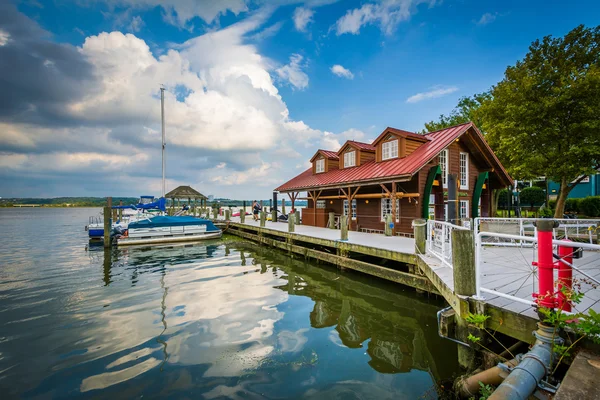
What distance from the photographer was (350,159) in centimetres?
2077

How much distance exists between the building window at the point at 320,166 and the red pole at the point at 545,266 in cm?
1974

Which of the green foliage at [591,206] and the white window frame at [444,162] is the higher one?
the white window frame at [444,162]

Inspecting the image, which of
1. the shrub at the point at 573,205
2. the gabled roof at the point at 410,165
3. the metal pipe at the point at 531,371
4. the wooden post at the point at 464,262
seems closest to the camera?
the metal pipe at the point at 531,371

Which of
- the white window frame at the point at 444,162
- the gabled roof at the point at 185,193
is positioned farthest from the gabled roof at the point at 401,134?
the gabled roof at the point at 185,193

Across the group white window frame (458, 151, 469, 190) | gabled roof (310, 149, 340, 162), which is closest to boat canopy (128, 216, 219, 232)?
gabled roof (310, 149, 340, 162)

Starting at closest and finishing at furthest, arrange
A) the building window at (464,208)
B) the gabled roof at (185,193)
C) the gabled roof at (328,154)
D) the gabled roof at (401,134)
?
the gabled roof at (401,134) → the building window at (464,208) → the gabled roof at (328,154) → the gabled roof at (185,193)

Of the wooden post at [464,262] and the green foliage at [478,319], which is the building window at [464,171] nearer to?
the wooden post at [464,262]

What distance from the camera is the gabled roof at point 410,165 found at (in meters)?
14.5

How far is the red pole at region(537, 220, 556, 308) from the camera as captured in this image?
11.6 ft

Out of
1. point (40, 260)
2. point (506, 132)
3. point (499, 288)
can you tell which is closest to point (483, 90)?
point (506, 132)

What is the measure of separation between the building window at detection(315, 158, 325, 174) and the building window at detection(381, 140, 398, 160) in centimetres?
604

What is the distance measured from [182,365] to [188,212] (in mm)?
45289

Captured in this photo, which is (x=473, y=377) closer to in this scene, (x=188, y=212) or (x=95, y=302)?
(x=95, y=302)

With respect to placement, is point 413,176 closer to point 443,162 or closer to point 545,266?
point 443,162
